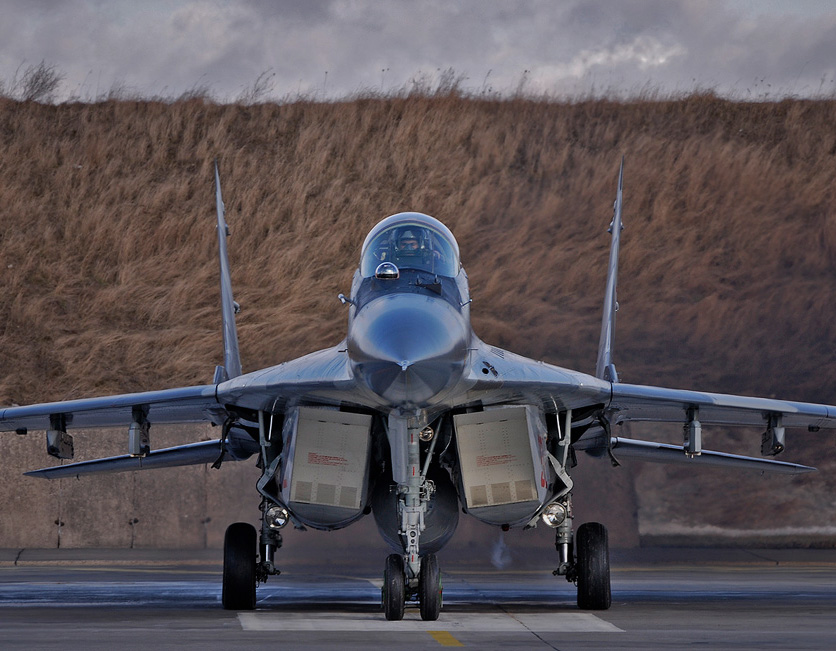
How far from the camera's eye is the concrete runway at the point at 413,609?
27.8 feet

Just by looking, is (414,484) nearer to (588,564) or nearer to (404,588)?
(404,588)

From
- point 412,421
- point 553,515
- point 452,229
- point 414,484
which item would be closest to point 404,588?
point 414,484

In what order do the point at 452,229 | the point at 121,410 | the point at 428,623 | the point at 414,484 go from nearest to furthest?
the point at 428,623 < the point at 414,484 < the point at 121,410 < the point at 452,229

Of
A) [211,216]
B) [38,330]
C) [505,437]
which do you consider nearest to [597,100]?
[211,216]

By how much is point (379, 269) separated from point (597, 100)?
98.0ft

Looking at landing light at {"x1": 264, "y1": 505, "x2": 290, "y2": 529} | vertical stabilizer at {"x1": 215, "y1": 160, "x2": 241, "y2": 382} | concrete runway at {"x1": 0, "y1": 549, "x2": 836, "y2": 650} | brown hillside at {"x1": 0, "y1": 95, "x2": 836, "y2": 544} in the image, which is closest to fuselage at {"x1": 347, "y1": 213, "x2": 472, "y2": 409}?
concrete runway at {"x1": 0, "y1": 549, "x2": 836, "y2": 650}

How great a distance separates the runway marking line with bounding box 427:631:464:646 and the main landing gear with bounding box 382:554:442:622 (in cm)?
91

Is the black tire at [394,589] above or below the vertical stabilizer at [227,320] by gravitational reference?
below

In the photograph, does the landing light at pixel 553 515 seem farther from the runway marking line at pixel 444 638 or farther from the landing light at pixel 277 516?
the runway marking line at pixel 444 638

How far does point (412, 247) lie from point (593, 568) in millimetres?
3509

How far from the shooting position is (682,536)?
72.8 feet

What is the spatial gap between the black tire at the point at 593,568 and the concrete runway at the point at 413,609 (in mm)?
184

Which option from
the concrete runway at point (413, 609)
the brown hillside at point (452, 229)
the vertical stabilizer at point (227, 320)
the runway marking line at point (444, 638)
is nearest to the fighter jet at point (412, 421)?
the concrete runway at point (413, 609)

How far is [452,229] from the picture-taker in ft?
108
